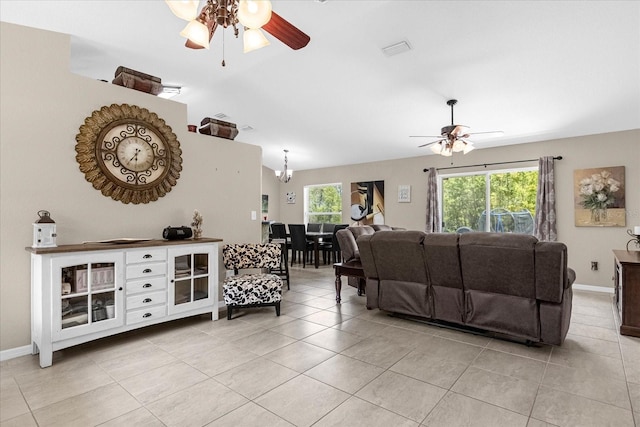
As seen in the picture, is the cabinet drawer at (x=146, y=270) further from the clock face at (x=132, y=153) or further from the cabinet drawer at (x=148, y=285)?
the clock face at (x=132, y=153)

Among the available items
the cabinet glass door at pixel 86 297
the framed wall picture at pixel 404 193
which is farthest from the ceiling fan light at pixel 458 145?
the cabinet glass door at pixel 86 297

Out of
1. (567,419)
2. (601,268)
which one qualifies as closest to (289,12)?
(567,419)

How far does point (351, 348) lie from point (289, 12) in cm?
314

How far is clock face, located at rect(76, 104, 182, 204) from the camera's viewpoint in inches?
119

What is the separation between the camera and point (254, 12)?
1739mm

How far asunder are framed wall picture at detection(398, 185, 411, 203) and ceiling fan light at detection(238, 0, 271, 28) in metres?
5.84

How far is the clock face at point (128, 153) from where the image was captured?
3.03 m

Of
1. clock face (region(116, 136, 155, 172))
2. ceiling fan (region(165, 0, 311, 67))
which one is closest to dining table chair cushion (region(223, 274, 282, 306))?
clock face (region(116, 136, 155, 172))

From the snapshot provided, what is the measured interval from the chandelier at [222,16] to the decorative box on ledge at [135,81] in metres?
1.51

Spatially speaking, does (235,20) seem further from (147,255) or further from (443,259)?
(443,259)

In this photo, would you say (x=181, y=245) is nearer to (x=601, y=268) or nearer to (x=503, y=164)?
(x=503, y=164)

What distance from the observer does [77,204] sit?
297cm

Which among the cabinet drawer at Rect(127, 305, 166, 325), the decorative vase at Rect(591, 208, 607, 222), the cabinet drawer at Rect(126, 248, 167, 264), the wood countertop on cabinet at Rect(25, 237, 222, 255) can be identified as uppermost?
the decorative vase at Rect(591, 208, 607, 222)

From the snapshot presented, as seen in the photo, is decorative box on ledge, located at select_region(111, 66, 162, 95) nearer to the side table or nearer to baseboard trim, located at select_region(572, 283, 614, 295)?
the side table
